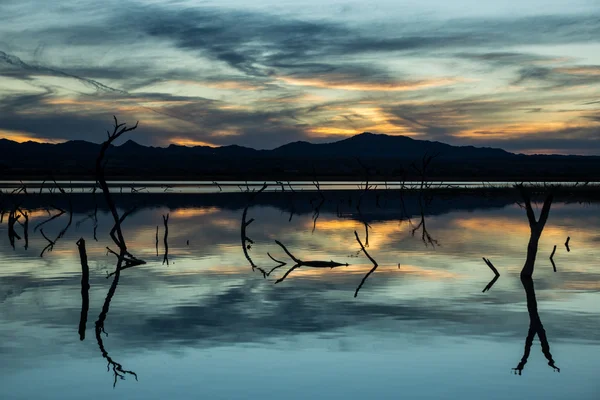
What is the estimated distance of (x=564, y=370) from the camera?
9125 millimetres

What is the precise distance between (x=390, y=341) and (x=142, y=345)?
2940 mm

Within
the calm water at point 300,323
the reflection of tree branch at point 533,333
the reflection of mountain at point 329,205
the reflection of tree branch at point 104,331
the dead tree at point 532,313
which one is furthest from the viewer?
the reflection of mountain at point 329,205

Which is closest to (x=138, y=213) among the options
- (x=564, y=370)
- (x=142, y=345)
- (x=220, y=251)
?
(x=220, y=251)

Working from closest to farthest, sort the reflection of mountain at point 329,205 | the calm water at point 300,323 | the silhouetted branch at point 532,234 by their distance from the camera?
the calm water at point 300,323
the silhouetted branch at point 532,234
the reflection of mountain at point 329,205

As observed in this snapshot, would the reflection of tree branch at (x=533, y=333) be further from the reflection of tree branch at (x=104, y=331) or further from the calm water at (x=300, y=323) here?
the reflection of tree branch at (x=104, y=331)

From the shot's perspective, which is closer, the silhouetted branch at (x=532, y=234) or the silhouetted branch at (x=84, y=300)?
the silhouetted branch at (x=84, y=300)

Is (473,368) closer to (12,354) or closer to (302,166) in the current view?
(12,354)

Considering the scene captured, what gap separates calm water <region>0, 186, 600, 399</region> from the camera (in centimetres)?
859

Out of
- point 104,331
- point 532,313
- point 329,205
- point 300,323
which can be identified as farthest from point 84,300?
point 329,205

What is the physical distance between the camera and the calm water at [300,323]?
859 cm

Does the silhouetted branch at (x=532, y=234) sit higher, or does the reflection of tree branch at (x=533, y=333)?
the silhouetted branch at (x=532, y=234)

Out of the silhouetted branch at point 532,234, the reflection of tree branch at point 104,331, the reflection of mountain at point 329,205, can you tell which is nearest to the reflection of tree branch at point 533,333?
the silhouetted branch at point 532,234

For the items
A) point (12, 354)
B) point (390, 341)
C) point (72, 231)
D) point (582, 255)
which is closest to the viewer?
point (12, 354)

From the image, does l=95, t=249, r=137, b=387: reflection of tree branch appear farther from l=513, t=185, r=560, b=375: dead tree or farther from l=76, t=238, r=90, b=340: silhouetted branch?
l=513, t=185, r=560, b=375: dead tree
